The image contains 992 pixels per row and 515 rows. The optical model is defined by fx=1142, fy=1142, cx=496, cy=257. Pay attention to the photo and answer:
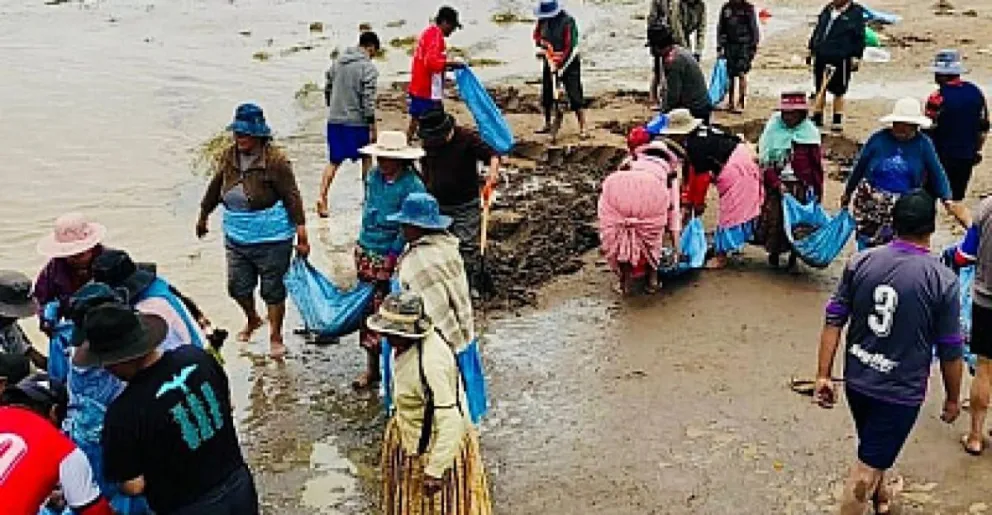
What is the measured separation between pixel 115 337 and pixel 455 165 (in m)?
4.12

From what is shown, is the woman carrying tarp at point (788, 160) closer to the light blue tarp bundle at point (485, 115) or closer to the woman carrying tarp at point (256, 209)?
the light blue tarp bundle at point (485, 115)

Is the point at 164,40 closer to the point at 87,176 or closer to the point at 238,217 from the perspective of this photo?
the point at 87,176

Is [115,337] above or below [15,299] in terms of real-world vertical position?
above

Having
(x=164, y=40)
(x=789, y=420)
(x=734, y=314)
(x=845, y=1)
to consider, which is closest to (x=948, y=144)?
(x=734, y=314)

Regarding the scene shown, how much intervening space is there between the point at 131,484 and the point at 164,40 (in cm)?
2312

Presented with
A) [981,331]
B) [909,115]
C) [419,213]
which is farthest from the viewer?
[909,115]

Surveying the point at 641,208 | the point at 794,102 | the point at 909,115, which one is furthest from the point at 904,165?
the point at 641,208

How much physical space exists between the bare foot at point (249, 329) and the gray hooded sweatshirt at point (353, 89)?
135 inches

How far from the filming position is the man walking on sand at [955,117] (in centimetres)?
893

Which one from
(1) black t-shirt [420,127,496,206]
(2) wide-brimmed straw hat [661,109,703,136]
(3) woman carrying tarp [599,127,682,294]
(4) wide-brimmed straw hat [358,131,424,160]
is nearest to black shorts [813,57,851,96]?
(2) wide-brimmed straw hat [661,109,703,136]

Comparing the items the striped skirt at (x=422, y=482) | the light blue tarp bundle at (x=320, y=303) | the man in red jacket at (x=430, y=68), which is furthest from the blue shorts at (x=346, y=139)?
the striped skirt at (x=422, y=482)

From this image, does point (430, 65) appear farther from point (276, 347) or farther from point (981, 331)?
point (981, 331)

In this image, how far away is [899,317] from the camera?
5105 mm

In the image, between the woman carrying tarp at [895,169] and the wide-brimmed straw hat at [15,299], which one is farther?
the woman carrying tarp at [895,169]
